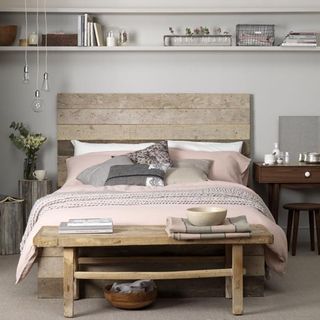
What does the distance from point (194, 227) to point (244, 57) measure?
2925 millimetres

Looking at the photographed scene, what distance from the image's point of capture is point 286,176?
6418 millimetres

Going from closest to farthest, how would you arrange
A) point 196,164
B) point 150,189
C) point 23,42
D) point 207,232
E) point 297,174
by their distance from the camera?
point 207,232 < point 150,189 < point 196,164 < point 297,174 < point 23,42

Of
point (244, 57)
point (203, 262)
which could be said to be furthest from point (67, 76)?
point (203, 262)

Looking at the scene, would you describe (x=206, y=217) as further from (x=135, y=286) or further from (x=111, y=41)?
(x=111, y=41)

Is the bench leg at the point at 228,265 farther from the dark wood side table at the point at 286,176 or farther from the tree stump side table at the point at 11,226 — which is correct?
the tree stump side table at the point at 11,226

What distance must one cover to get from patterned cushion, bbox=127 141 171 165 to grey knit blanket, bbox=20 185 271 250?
0.81 meters

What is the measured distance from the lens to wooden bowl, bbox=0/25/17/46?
6.71 metres

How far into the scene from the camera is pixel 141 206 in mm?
5000

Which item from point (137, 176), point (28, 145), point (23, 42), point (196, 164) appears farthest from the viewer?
point (23, 42)

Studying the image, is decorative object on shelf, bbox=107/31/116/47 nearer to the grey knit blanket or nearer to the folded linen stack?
the grey knit blanket

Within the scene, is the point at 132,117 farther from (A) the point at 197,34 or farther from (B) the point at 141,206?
(B) the point at 141,206

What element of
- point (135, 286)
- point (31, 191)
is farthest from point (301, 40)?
point (135, 286)

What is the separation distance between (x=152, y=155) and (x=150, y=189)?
710 millimetres

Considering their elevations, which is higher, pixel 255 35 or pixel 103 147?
pixel 255 35
